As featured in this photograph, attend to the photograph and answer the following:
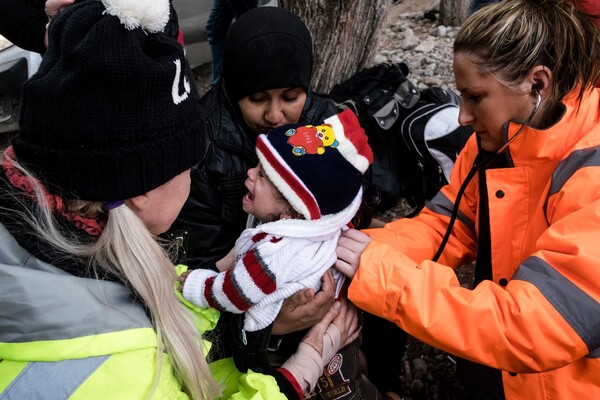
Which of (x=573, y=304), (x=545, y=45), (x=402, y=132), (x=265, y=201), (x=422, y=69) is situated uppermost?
(x=545, y=45)

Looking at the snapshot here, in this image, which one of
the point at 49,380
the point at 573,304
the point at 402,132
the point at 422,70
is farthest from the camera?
the point at 422,70

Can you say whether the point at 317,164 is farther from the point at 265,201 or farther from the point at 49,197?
the point at 49,197

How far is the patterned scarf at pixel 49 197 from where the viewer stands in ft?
4.08

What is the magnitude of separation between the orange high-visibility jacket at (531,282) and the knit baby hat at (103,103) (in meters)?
0.94

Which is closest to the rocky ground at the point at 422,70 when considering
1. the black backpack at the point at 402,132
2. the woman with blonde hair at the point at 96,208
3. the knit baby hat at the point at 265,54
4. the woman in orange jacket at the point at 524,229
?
the black backpack at the point at 402,132

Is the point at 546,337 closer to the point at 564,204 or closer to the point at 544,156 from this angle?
the point at 564,204

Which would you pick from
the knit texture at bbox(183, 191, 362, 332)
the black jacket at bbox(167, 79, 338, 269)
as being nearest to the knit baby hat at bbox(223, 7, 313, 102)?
the black jacket at bbox(167, 79, 338, 269)

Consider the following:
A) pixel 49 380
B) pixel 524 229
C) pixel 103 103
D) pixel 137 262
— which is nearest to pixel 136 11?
pixel 103 103

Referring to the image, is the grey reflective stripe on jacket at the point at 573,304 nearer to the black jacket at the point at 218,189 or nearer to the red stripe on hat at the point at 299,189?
the red stripe on hat at the point at 299,189

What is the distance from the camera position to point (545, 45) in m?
1.74

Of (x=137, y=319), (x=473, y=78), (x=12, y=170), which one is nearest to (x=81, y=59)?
(x=12, y=170)

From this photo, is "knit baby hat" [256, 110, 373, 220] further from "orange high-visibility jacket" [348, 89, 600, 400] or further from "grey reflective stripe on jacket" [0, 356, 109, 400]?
"grey reflective stripe on jacket" [0, 356, 109, 400]

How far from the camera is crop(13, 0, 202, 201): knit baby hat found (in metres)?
1.15

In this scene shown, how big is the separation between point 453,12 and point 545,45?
590cm
